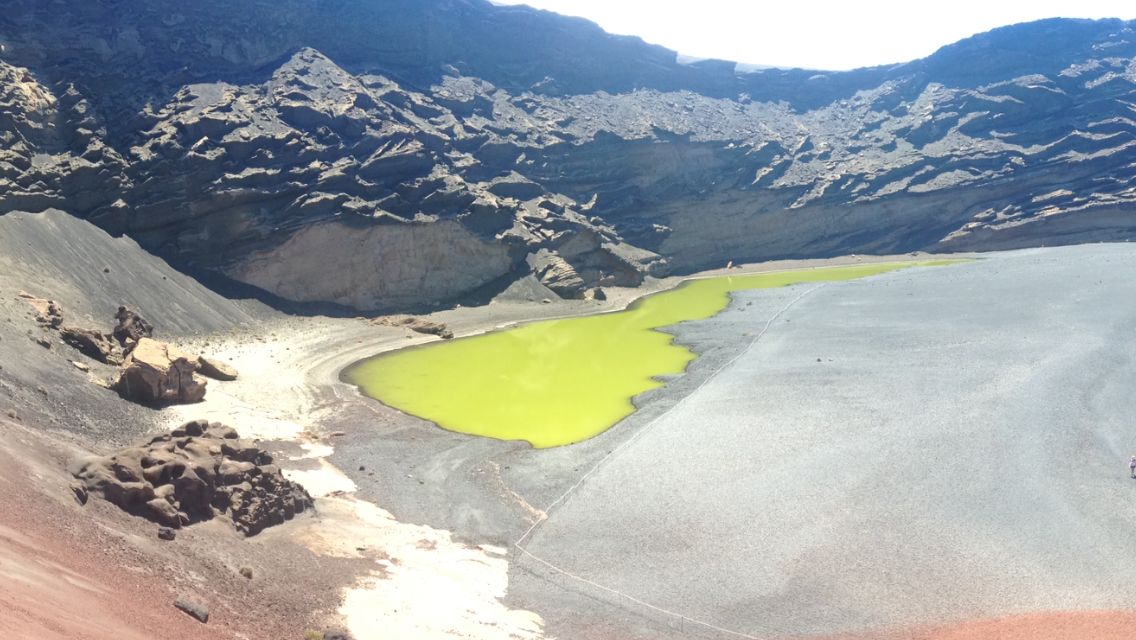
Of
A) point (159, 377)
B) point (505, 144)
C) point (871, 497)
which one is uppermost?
point (505, 144)

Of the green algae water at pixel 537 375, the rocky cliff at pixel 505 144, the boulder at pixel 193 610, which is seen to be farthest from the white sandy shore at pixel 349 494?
the rocky cliff at pixel 505 144

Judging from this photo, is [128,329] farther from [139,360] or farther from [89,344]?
[139,360]

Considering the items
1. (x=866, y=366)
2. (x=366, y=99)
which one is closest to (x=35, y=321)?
(x=866, y=366)

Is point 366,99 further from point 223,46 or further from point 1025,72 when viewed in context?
point 1025,72

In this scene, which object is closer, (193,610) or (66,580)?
(66,580)

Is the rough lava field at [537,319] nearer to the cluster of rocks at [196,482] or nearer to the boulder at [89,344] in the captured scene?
the cluster of rocks at [196,482]

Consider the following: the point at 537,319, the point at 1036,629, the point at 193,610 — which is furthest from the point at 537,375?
the point at 193,610
